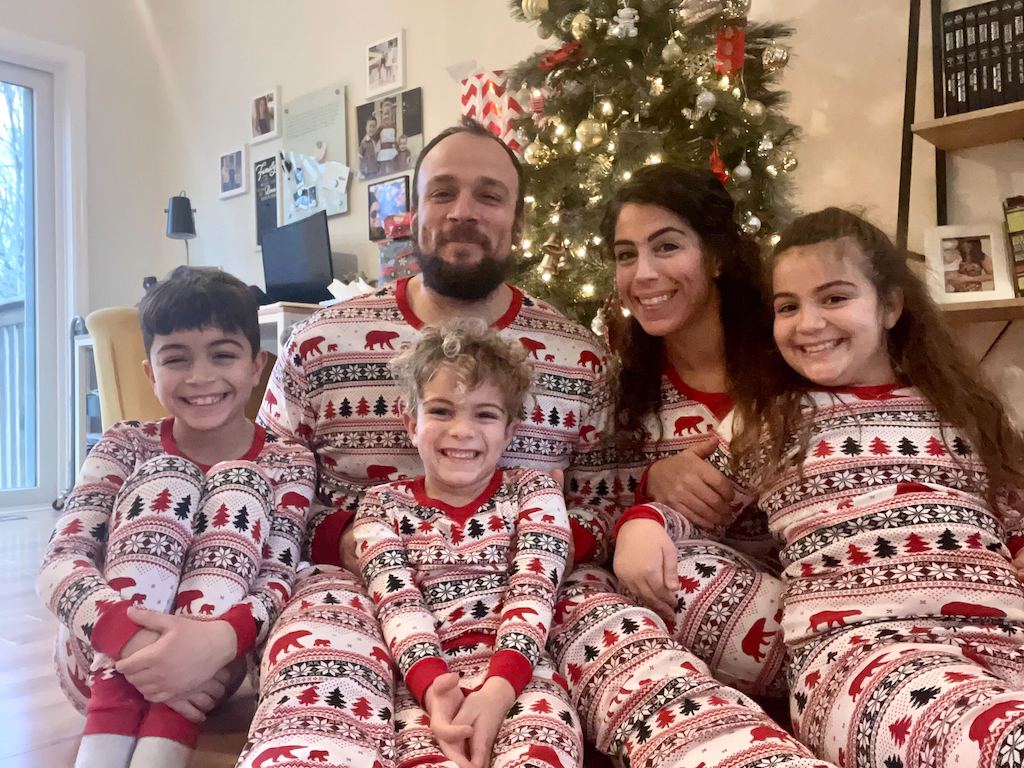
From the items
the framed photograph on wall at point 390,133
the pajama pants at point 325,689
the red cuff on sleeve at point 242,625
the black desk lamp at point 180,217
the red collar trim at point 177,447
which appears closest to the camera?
the pajama pants at point 325,689

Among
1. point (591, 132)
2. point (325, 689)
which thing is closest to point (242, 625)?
point (325, 689)

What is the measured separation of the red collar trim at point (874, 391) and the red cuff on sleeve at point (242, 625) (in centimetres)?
93

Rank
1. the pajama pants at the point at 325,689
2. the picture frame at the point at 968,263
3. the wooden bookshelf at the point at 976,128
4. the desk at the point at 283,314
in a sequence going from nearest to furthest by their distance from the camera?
the pajama pants at the point at 325,689, the wooden bookshelf at the point at 976,128, the picture frame at the point at 968,263, the desk at the point at 283,314

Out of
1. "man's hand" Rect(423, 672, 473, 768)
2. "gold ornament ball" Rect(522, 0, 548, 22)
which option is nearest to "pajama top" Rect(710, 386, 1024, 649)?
"man's hand" Rect(423, 672, 473, 768)

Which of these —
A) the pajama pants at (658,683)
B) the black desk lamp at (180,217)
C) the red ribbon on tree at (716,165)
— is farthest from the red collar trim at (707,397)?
the black desk lamp at (180,217)

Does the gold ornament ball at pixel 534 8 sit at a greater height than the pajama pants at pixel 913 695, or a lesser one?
greater

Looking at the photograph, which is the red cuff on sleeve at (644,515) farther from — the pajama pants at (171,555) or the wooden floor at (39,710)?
the wooden floor at (39,710)

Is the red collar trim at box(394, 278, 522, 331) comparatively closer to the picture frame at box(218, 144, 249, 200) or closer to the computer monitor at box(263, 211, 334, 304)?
the computer monitor at box(263, 211, 334, 304)

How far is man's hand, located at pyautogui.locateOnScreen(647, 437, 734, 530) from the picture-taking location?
1282mm

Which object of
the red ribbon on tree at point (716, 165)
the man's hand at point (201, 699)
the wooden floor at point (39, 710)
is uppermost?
the red ribbon on tree at point (716, 165)

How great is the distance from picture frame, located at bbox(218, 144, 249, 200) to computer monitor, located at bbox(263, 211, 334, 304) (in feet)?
1.90

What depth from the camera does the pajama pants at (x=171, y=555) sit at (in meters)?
1.06

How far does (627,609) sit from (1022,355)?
1.61 m

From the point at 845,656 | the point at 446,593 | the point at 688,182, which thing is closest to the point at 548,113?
the point at 688,182
